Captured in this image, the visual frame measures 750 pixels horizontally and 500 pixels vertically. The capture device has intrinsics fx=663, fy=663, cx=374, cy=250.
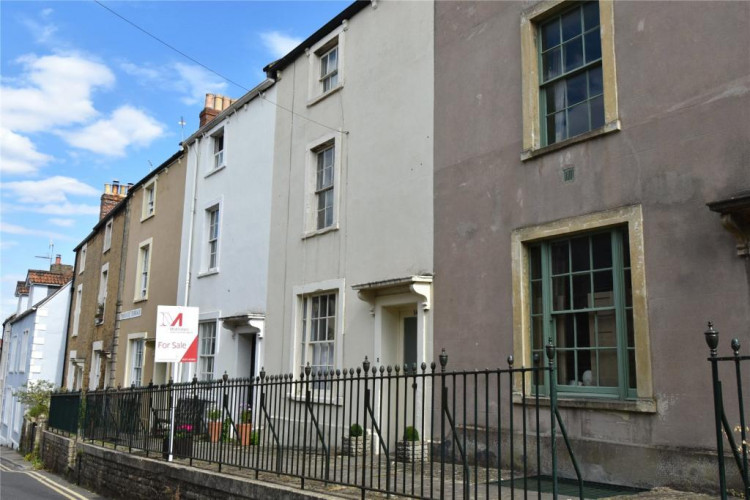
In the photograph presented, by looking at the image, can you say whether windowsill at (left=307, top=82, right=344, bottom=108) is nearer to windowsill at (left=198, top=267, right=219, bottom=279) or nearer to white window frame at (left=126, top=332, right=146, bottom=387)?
windowsill at (left=198, top=267, right=219, bottom=279)

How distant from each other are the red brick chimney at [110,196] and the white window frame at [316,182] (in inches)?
756

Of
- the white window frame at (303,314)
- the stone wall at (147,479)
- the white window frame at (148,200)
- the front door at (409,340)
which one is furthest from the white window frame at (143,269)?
the front door at (409,340)

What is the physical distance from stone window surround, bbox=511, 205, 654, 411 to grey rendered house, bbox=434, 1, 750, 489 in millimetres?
21

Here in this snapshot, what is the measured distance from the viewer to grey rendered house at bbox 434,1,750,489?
22.7 ft

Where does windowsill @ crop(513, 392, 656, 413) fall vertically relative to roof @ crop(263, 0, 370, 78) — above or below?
below

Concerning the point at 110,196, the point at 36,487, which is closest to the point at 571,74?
the point at 36,487

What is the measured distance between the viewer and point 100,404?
554 inches

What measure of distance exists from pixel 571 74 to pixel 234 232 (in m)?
10.3

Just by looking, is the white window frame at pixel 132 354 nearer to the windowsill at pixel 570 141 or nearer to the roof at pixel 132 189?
the roof at pixel 132 189

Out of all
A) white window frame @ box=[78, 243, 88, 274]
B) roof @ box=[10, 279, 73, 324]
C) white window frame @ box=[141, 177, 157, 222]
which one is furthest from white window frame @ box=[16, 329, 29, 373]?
white window frame @ box=[141, 177, 157, 222]

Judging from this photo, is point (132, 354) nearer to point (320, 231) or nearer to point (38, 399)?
point (38, 399)

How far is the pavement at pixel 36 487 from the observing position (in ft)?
40.7

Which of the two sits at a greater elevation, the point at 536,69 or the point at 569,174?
the point at 536,69

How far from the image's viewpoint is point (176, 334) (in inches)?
458
